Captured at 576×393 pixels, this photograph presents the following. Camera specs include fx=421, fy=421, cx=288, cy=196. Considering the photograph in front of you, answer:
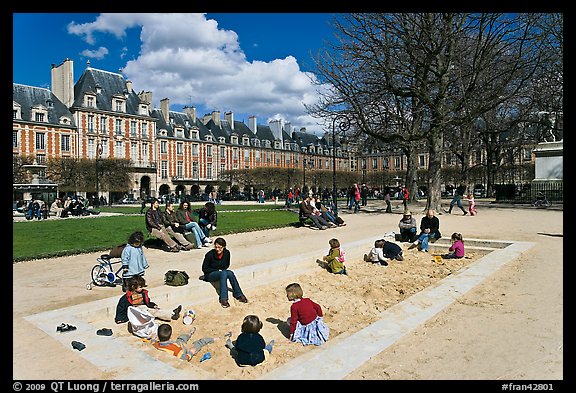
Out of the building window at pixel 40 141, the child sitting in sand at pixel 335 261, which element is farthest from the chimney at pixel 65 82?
the child sitting in sand at pixel 335 261

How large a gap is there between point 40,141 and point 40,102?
5095 millimetres

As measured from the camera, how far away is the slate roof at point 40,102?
49.9 meters

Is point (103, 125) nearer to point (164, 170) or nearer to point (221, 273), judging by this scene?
point (164, 170)

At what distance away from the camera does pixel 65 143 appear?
174ft

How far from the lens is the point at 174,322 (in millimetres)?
6156

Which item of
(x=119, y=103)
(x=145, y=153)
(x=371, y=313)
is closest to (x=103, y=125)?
(x=119, y=103)

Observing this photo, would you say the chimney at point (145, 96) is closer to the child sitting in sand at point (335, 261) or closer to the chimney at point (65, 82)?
the chimney at point (65, 82)

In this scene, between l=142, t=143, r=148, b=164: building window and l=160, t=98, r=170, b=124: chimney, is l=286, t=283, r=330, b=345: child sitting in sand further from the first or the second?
l=160, t=98, r=170, b=124: chimney

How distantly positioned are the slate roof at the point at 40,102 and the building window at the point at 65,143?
5.00ft

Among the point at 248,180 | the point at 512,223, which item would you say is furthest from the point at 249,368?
the point at 248,180

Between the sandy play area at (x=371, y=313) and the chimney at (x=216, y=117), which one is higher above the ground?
the chimney at (x=216, y=117)

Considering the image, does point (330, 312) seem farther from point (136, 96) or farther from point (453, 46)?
point (136, 96)

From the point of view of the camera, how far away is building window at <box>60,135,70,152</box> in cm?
5250
